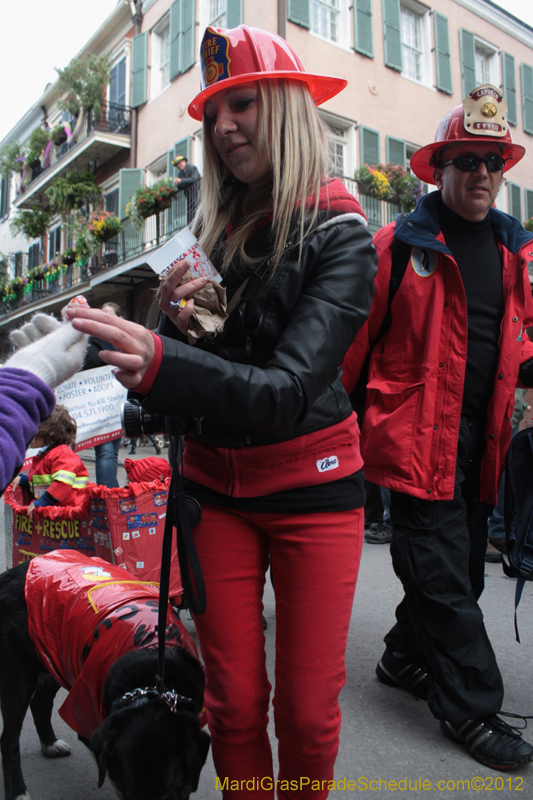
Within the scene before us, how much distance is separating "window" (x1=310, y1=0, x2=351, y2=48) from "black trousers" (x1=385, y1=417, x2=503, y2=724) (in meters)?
14.0

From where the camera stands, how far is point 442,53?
15227 millimetres

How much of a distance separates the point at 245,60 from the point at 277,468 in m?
1.03

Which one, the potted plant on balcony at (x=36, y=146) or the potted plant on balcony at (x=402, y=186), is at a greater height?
the potted plant on balcony at (x=36, y=146)

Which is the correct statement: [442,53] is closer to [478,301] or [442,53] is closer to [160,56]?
[160,56]

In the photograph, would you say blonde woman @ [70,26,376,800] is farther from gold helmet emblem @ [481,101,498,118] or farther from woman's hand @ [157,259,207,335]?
gold helmet emblem @ [481,101,498,118]

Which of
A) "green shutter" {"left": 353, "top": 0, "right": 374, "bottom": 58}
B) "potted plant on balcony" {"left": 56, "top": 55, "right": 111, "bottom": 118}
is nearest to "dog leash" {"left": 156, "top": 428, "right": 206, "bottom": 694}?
"green shutter" {"left": 353, "top": 0, "right": 374, "bottom": 58}

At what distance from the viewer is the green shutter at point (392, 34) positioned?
14359 mm

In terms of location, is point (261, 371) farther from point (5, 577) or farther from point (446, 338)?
point (5, 577)

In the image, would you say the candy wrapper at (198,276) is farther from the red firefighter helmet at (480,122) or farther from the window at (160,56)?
the window at (160,56)

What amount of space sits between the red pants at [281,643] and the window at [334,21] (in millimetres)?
14811

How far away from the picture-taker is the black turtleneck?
2.51 meters

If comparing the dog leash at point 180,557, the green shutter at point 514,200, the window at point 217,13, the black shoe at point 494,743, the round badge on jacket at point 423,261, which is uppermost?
the window at point 217,13

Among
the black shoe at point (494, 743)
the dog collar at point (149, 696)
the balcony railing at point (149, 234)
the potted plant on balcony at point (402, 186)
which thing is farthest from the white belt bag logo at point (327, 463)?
the potted plant on balcony at point (402, 186)

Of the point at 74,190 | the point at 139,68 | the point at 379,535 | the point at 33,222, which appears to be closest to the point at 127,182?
the point at 74,190
